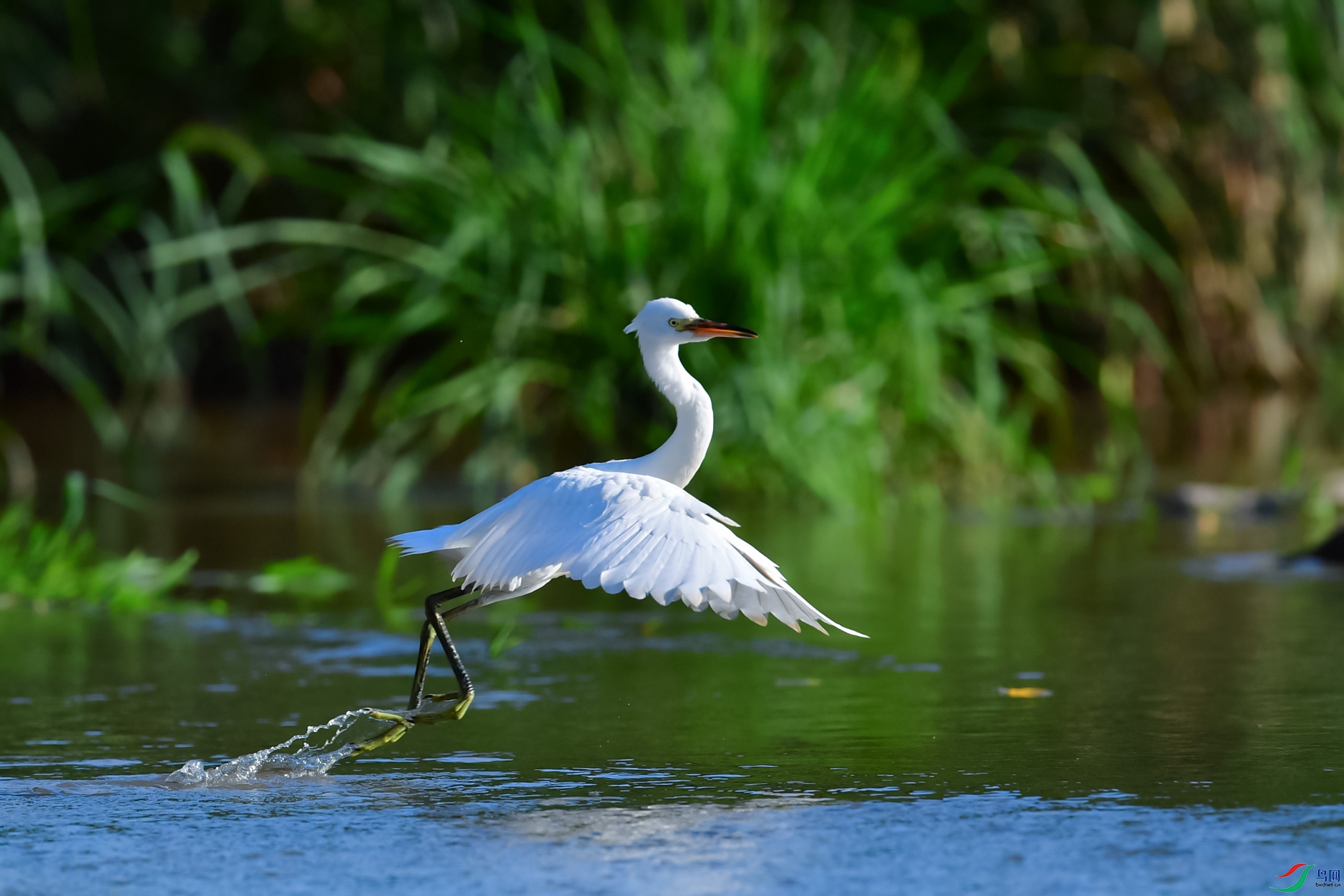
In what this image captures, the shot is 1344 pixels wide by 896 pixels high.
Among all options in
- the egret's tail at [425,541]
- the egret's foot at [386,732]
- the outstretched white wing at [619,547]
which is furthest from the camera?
the egret's tail at [425,541]

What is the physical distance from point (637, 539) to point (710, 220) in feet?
14.7

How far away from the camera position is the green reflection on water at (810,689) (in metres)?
3.57

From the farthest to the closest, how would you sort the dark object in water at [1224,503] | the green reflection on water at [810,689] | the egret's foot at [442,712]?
the dark object in water at [1224,503]
the egret's foot at [442,712]
the green reflection on water at [810,689]

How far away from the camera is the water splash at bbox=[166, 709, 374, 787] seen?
3.57 metres

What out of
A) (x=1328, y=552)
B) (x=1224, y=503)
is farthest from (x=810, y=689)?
(x=1224, y=503)

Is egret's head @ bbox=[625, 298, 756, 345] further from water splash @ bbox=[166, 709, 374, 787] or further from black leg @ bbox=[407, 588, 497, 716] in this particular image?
water splash @ bbox=[166, 709, 374, 787]

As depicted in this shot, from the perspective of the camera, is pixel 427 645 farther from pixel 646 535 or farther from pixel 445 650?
pixel 646 535

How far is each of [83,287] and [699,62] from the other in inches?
131

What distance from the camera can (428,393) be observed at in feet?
27.0

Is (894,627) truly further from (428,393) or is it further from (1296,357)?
(1296,357)

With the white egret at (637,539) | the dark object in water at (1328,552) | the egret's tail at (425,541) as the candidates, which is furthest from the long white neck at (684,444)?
the dark object in water at (1328,552)

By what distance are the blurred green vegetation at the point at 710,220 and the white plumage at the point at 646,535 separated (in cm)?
340

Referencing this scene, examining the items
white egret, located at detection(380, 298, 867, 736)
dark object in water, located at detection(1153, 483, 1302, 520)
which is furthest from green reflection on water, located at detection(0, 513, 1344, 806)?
dark object in water, located at detection(1153, 483, 1302, 520)

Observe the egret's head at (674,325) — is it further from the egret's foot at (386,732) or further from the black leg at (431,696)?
the egret's foot at (386,732)
